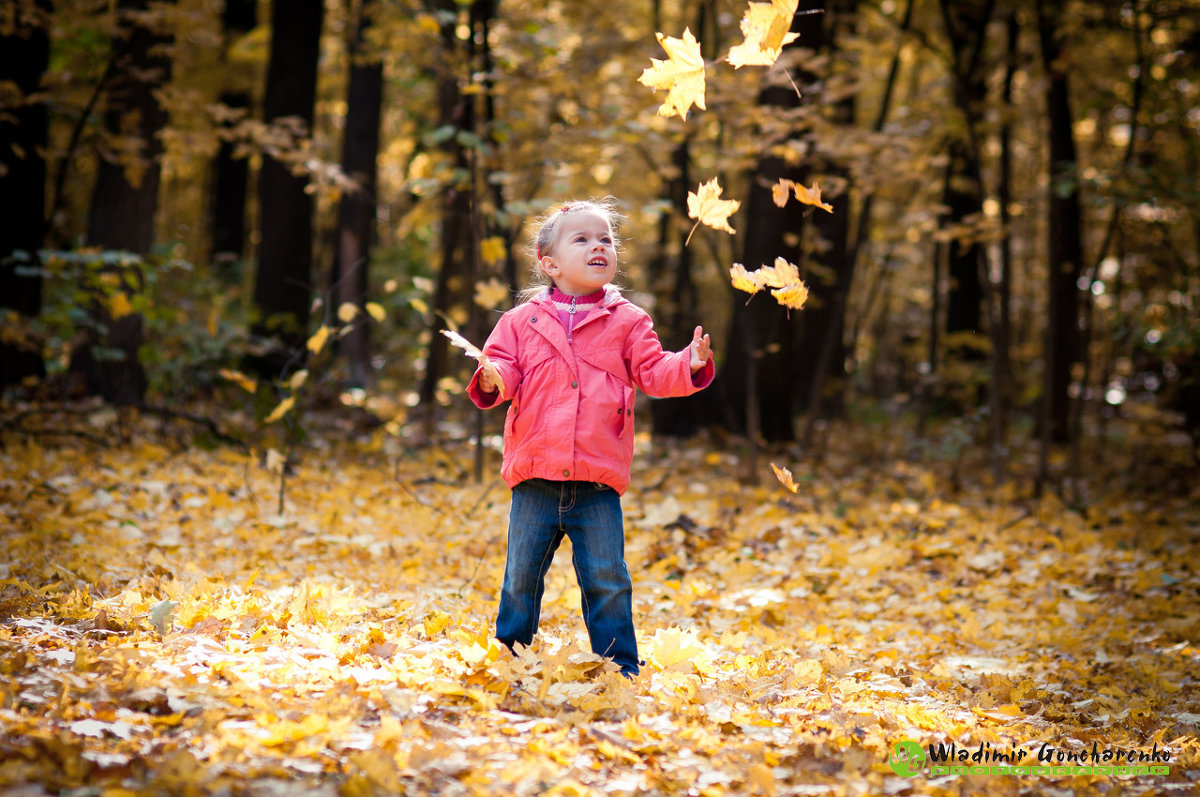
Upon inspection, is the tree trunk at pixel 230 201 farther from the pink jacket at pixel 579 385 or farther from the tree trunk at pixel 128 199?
the pink jacket at pixel 579 385

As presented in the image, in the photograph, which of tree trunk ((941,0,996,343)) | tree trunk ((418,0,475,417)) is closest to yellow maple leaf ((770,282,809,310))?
tree trunk ((418,0,475,417))

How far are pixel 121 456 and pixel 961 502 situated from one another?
6433 mm

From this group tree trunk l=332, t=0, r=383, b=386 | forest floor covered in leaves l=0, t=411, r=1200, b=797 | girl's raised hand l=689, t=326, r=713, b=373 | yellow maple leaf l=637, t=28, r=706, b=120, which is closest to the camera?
forest floor covered in leaves l=0, t=411, r=1200, b=797

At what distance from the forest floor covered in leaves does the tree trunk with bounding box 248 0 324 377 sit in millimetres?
2626

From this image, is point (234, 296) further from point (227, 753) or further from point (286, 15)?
point (227, 753)

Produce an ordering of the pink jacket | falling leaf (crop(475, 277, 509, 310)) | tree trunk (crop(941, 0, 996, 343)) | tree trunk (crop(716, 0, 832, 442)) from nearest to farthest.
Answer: the pink jacket
falling leaf (crop(475, 277, 509, 310))
tree trunk (crop(716, 0, 832, 442))
tree trunk (crop(941, 0, 996, 343))

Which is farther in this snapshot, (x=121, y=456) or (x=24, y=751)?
(x=121, y=456)

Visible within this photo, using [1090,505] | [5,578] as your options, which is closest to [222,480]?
[5,578]

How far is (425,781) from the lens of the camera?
6.91ft

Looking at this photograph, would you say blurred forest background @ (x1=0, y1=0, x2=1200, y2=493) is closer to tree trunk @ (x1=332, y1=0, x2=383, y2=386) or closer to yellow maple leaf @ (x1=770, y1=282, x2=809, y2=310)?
tree trunk @ (x1=332, y1=0, x2=383, y2=386)

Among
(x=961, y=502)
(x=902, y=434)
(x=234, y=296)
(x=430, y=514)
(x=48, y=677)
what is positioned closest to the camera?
(x=48, y=677)

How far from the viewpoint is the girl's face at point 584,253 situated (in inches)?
120

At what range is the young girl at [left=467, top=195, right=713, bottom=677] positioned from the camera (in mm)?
2977

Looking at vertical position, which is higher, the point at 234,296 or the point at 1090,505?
the point at 234,296
